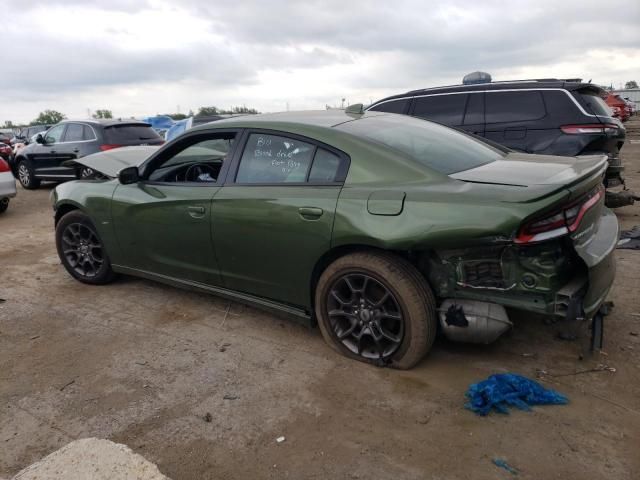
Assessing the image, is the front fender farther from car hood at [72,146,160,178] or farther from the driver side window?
A: the driver side window

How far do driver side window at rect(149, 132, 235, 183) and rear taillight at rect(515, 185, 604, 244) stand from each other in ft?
7.47

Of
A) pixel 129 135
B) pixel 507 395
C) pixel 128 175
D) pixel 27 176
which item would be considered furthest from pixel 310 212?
pixel 27 176

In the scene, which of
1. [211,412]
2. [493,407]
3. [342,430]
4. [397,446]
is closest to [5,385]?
[211,412]

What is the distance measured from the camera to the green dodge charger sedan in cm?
262

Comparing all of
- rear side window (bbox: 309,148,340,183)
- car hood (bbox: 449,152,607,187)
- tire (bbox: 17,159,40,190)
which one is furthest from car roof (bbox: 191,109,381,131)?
tire (bbox: 17,159,40,190)

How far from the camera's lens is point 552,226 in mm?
2533

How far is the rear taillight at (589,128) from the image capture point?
18.9 ft

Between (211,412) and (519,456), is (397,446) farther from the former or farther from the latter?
(211,412)

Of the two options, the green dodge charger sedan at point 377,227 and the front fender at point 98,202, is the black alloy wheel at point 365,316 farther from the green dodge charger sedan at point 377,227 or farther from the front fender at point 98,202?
the front fender at point 98,202

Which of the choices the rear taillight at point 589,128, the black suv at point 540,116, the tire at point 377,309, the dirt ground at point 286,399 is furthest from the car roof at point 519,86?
the tire at point 377,309

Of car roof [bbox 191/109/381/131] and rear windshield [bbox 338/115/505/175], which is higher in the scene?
car roof [bbox 191/109/381/131]

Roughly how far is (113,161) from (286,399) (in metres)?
3.19

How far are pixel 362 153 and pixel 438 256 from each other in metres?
0.77

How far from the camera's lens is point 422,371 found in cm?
304
